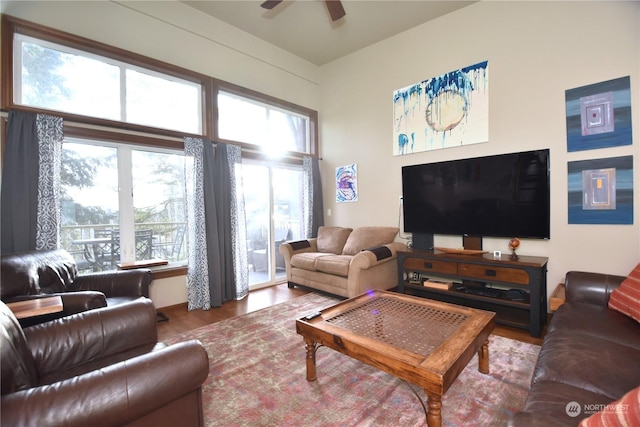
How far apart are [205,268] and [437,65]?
4.00m

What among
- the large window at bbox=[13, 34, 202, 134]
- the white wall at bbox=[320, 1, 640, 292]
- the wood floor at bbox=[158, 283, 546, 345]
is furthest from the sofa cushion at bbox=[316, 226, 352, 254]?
the large window at bbox=[13, 34, 202, 134]

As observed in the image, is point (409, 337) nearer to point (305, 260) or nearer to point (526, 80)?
point (305, 260)

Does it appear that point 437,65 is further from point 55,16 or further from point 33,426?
point 33,426

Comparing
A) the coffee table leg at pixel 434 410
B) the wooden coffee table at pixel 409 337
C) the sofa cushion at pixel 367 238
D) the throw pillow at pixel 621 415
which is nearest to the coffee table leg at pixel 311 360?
the wooden coffee table at pixel 409 337

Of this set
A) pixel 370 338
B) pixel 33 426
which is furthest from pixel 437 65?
pixel 33 426

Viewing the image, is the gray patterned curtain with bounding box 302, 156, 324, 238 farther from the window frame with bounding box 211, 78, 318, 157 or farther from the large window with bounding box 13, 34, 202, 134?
the large window with bounding box 13, 34, 202, 134

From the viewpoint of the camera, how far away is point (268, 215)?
14.8ft

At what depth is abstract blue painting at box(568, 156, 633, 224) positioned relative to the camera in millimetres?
2535

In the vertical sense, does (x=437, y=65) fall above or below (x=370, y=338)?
above

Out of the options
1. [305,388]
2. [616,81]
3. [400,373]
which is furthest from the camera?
[616,81]

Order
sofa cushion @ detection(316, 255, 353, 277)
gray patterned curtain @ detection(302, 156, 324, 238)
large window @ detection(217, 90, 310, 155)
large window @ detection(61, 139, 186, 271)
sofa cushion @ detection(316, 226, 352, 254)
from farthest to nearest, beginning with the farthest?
gray patterned curtain @ detection(302, 156, 324, 238)
sofa cushion @ detection(316, 226, 352, 254)
large window @ detection(217, 90, 310, 155)
sofa cushion @ detection(316, 255, 353, 277)
large window @ detection(61, 139, 186, 271)

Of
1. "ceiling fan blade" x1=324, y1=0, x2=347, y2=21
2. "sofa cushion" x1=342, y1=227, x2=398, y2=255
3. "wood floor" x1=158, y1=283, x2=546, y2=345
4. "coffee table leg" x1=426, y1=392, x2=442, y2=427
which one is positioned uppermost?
"ceiling fan blade" x1=324, y1=0, x2=347, y2=21

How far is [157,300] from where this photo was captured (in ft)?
10.9

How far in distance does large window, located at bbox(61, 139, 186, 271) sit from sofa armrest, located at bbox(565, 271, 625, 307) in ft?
13.1
